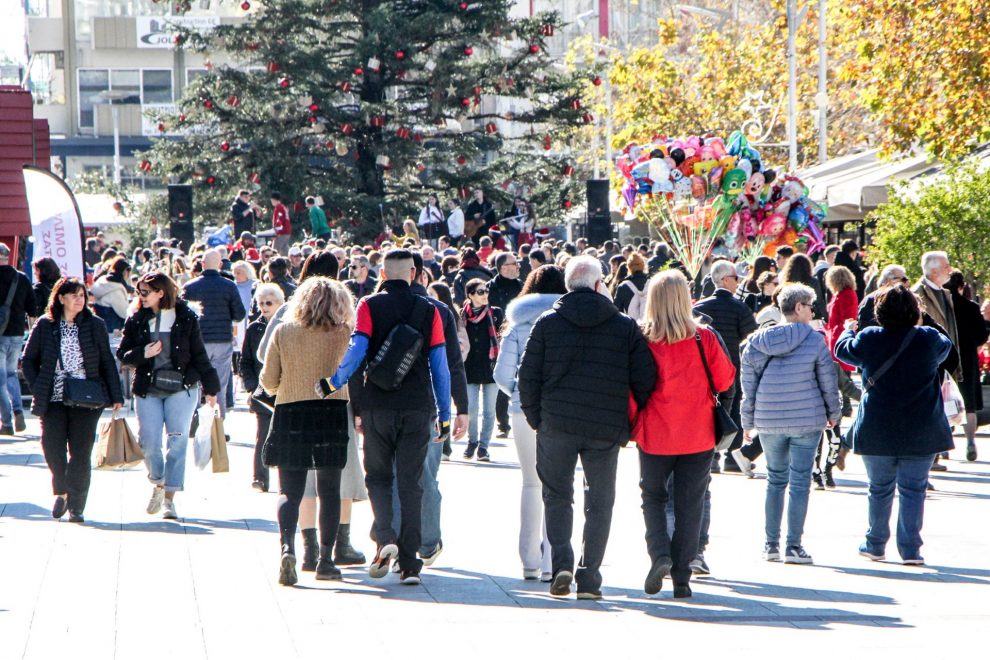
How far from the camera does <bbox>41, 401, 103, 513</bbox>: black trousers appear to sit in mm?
10367

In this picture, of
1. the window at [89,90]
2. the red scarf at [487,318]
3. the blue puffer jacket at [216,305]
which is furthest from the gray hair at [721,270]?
the window at [89,90]

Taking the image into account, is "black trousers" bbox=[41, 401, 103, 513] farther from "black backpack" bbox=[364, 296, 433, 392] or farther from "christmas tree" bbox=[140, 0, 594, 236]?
"christmas tree" bbox=[140, 0, 594, 236]

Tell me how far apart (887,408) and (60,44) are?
65408mm

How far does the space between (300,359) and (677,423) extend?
1918 millimetres

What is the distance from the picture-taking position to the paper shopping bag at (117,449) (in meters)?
10.5

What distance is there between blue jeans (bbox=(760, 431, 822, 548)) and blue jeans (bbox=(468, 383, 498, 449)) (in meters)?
4.90

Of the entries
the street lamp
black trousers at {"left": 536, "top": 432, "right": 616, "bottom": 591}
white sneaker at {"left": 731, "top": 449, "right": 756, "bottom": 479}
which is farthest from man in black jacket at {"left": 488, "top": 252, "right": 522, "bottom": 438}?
the street lamp

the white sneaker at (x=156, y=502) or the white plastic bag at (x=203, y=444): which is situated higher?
the white plastic bag at (x=203, y=444)

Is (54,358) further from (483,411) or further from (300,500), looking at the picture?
(483,411)

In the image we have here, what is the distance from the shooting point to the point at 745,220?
2302 centimetres

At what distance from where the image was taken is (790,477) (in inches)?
352

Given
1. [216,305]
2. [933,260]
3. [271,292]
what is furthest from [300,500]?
[216,305]

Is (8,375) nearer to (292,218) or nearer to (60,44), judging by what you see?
(292,218)

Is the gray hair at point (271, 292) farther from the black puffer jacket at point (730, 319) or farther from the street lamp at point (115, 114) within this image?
the street lamp at point (115, 114)
